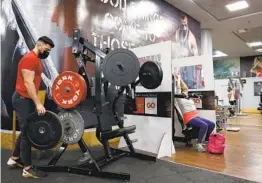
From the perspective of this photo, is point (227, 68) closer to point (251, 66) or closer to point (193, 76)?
point (251, 66)

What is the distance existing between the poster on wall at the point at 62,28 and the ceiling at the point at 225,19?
1765 mm

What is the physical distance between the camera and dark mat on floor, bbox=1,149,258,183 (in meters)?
2.54

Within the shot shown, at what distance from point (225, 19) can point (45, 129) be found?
7.58 metres

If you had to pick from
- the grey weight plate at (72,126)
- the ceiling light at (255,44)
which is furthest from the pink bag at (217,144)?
the ceiling light at (255,44)

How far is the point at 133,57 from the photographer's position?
295cm

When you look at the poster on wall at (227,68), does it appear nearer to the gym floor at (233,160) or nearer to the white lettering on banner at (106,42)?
the gym floor at (233,160)

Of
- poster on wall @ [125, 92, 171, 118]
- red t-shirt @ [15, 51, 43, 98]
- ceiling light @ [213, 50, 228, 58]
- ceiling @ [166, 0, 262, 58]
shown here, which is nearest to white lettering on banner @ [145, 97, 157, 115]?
poster on wall @ [125, 92, 171, 118]

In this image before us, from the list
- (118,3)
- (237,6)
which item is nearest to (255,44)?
(237,6)

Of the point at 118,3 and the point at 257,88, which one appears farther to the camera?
the point at 257,88

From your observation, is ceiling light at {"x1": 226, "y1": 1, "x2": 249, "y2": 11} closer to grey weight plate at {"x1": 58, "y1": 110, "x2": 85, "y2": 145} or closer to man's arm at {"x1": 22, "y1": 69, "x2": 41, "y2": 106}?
grey weight plate at {"x1": 58, "y1": 110, "x2": 85, "y2": 145}

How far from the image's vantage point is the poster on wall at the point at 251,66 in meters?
14.5

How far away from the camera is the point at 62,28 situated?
408 cm

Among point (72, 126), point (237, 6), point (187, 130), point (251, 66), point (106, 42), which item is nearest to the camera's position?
point (72, 126)

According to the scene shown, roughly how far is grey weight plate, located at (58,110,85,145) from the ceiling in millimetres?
5185
